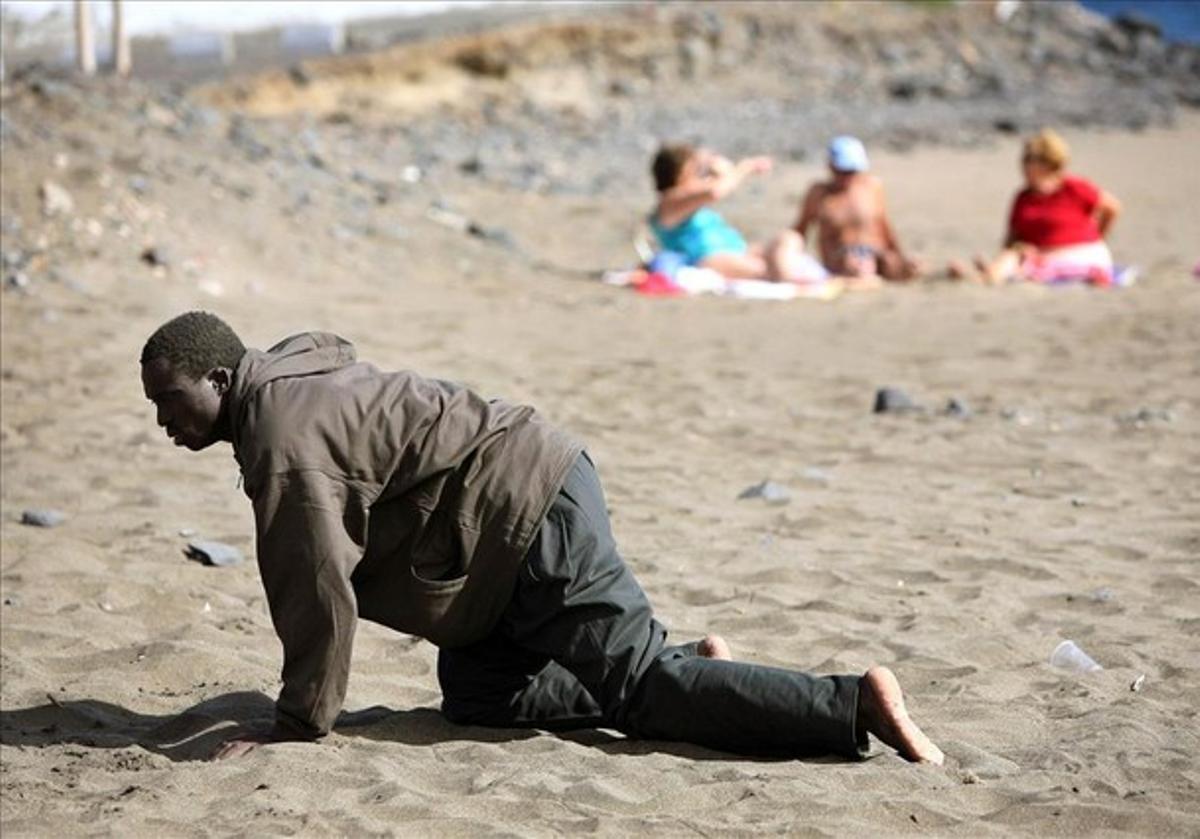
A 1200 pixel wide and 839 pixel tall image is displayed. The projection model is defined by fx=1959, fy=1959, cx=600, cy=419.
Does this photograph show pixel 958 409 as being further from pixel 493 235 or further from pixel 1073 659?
→ pixel 493 235

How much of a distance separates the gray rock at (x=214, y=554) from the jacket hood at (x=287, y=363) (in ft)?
6.49

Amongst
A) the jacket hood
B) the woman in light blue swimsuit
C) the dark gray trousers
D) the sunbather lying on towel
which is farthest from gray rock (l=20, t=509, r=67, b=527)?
the sunbather lying on towel

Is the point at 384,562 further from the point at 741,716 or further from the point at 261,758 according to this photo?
the point at 741,716

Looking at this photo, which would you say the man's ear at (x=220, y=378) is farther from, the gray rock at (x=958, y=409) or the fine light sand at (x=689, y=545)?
the gray rock at (x=958, y=409)

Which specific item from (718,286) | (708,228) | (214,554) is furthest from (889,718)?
(708,228)

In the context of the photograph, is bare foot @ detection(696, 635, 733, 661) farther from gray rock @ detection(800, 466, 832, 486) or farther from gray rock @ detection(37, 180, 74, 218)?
gray rock @ detection(37, 180, 74, 218)

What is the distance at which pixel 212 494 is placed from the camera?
7426mm

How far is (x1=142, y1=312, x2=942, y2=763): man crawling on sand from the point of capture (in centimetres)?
432

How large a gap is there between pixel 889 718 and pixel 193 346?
5.80 feet

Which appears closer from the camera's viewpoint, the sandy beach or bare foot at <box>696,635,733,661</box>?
the sandy beach

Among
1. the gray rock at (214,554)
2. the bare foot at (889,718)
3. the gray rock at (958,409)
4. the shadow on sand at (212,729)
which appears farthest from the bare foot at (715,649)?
the gray rock at (958,409)

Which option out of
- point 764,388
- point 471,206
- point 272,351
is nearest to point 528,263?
point 471,206

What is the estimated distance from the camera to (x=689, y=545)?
22.0ft

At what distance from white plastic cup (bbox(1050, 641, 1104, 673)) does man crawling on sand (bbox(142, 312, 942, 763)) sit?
971 mm
